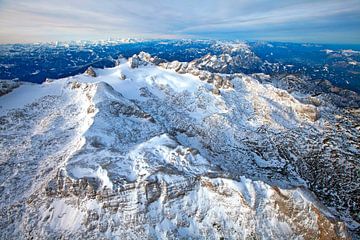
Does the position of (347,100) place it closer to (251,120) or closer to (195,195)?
(251,120)

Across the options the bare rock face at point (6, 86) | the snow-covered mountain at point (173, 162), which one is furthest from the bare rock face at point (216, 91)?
the bare rock face at point (6, 86)

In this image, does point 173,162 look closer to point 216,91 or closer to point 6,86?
point 216,91

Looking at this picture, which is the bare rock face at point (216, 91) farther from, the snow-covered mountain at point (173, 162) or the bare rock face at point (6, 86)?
the bare rock face at point (6, 86)

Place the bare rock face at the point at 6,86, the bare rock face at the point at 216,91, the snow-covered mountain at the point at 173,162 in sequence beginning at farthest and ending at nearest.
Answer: the bare rock face at the point at 216,91 < the bare rock face at the point at 6,86 < the snow-covered mountain at the point at 173,162

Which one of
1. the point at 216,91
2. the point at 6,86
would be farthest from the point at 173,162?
the point at 6,86

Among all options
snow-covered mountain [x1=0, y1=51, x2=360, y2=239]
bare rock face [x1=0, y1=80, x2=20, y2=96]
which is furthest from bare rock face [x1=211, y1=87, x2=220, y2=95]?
bare rock face [x1=0, y1=80, x2=20, y2=96]

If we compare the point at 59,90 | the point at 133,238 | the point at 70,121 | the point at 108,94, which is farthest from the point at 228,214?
the point at 59,90

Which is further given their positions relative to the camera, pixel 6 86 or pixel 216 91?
pixel 216 91

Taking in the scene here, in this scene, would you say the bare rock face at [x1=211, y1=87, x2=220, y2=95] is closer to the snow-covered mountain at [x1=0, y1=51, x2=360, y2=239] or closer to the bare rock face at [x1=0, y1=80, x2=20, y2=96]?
the snow-covered mountain at [x1=0, y1=51, x2=360, y2=239]
